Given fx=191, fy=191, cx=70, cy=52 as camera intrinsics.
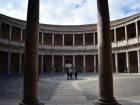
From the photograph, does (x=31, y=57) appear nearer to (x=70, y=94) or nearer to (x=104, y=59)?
(x=104, y=59)

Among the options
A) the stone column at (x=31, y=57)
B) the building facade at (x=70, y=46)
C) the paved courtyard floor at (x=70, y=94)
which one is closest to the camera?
the stone column at (x=31, y=57)

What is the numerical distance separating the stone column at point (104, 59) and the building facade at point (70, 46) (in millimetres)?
29450

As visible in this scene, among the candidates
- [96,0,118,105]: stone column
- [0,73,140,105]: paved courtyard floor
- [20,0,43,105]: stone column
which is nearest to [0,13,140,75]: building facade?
[0,73,140,105]: paved courtyard floor

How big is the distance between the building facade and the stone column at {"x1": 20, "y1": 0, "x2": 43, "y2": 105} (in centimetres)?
2865

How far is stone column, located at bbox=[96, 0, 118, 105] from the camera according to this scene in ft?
24.5

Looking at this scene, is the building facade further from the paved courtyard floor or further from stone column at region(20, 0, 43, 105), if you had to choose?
stone column at region(20, 0, 43, 105)

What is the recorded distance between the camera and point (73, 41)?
4594cm

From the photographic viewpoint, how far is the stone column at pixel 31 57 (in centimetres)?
757

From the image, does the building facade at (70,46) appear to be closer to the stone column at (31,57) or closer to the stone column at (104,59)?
the stone column at (31,57)

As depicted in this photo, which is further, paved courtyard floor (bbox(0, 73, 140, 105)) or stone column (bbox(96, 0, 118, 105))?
paved courtyard floor (bbox(0, 73, 140, 105))

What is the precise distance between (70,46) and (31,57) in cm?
3823

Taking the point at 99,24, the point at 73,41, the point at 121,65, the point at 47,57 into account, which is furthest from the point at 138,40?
the point at 99,24

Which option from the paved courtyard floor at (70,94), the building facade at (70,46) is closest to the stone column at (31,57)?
the paved courtyard floor at (70,94)

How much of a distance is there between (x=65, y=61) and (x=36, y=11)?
129ft
